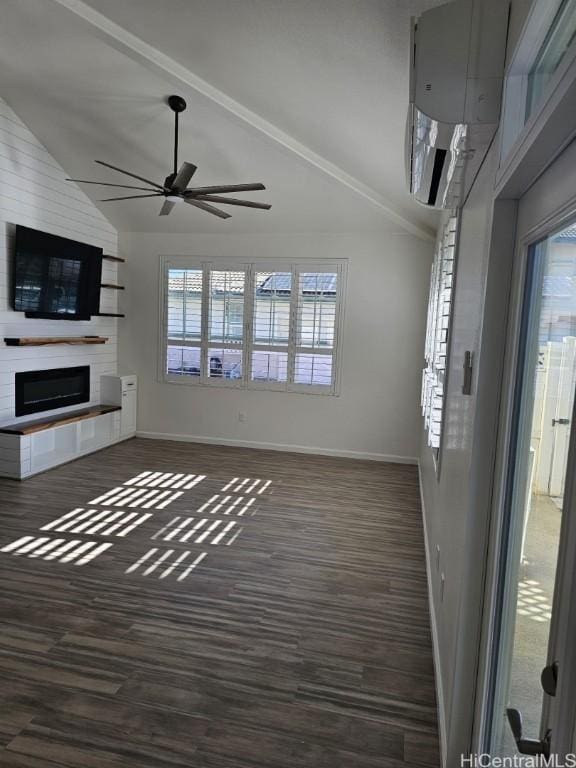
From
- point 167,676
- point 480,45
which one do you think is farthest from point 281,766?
point 480,45

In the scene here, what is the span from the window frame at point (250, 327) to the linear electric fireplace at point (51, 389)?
1060 mm

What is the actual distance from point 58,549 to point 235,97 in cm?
349

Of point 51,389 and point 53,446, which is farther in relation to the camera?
point 51,389

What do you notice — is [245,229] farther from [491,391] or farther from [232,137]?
[491,391]

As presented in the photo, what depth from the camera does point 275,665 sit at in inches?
98.3

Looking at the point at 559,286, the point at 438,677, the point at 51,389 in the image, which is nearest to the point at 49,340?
the point at 51,389

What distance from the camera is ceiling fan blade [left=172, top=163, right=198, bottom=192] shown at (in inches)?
156

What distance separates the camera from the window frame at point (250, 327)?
6496 mm

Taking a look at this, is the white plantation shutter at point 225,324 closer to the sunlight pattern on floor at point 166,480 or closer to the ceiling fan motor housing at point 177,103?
the sunlight pattern on floor at point 166,480

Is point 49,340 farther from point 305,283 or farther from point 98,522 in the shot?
point 305,283

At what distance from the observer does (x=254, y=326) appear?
6738 mm

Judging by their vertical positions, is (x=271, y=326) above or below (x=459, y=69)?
below

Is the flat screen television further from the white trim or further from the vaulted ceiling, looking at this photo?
the white trim

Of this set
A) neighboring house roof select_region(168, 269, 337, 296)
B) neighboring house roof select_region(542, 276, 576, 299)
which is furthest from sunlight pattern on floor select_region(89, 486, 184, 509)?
neighboring house roof select_region(542, 276, 576, 299)
